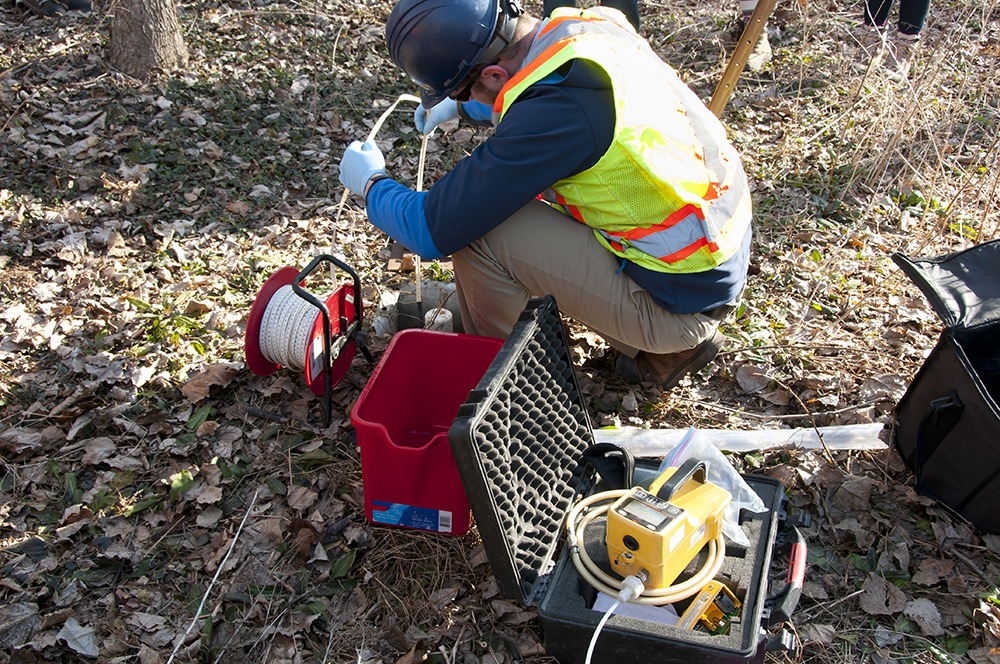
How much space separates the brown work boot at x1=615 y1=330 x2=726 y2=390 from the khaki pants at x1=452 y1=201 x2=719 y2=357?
195mm

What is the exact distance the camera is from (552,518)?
2666mm

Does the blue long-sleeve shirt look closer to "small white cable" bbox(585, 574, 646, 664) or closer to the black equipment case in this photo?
the black equipment case

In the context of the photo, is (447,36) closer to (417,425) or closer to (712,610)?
(417,425)

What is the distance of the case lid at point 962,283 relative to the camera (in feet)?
9.67

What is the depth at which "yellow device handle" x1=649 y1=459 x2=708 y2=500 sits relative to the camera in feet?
7.95

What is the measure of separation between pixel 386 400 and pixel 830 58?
5.07 meters

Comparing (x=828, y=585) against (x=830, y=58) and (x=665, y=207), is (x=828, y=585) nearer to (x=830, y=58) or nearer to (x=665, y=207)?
(x=665, y=207)

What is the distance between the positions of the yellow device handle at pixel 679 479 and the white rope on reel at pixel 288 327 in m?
1.57

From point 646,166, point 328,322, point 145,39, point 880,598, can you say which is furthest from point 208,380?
point 145,39

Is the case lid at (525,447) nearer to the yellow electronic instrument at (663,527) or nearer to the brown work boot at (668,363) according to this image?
the yellow electronic instrument at (663,527)

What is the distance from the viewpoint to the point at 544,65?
8.77ft

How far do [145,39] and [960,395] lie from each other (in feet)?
18.7

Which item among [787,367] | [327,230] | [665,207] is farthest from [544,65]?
[327,230]

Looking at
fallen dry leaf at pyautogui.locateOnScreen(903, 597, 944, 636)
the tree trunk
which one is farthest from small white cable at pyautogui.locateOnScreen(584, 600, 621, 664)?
the tree trunk
